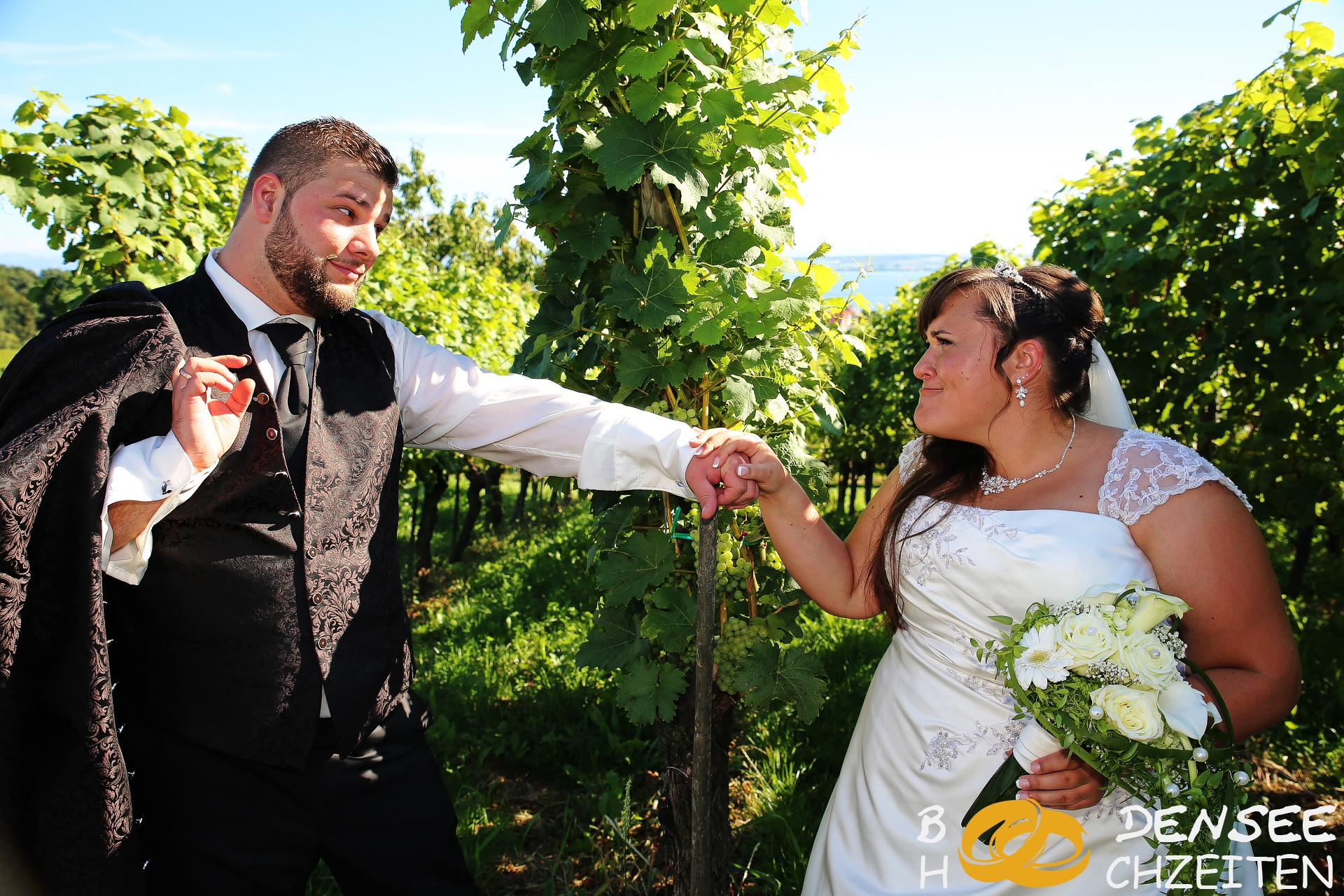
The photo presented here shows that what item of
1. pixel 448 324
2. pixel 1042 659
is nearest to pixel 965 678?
pixel 1042 659

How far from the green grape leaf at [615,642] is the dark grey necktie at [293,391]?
99 centimetres

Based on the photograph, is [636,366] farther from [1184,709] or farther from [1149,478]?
[1184,709]

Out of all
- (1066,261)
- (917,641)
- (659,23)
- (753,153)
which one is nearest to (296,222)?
(659,23)

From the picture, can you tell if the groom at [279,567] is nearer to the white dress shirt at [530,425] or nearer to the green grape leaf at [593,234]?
the white dress shirt at [530,425]

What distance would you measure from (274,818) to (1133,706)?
1.82 metres

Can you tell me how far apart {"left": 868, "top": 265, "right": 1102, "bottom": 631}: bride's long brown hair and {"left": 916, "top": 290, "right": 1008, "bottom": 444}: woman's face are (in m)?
0.02

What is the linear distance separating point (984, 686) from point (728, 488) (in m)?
0.80

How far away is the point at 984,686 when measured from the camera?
77.2 inches

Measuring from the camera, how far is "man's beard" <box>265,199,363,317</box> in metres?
1.83

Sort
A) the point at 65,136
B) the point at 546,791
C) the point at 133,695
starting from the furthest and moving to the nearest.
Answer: the point at 65,136 → the point at 546,791 → the point at 133,695

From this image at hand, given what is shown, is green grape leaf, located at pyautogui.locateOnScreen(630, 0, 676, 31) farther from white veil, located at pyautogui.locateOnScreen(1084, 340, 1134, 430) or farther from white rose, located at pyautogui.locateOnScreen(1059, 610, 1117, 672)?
white rose, located at pyautogui.locateOnScreen(1059, 610, 1117, 672)

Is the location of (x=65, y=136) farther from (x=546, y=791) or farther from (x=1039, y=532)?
(x=1039, y=532)

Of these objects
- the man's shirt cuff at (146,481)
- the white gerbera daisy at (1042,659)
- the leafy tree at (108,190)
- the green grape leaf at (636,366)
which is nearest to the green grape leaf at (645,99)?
the green grape leaf at (636,366)

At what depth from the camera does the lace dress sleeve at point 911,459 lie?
2352 millimetres
